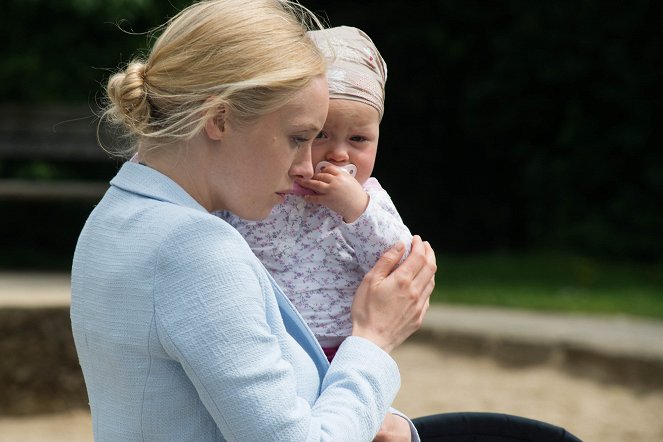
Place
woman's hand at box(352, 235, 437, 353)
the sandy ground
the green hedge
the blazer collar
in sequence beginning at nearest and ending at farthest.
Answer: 1. the blazer collar
2. woman's hand at box(352, 235, 437, 353)
3. the sandy ground
4. the green hedge

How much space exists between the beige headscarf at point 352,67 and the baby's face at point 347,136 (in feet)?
0.06

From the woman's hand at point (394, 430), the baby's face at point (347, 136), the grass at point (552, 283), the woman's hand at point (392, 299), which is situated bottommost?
the grass at point (552, 283)

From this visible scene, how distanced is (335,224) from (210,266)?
564 millimetres

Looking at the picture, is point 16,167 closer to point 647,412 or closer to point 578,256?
point 578,256

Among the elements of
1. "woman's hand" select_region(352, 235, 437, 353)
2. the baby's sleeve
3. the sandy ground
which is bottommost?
the sandy ground

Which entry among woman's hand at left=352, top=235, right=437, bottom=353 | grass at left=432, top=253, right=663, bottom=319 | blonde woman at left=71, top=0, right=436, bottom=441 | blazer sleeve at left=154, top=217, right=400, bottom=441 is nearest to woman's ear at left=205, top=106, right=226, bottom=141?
blonde woman at left=71, top=0, right=436, bottom=441

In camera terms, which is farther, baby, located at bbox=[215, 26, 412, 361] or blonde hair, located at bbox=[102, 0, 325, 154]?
baby, located at bbox=[215, 26, 412, 361]

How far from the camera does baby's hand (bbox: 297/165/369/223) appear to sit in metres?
1.75

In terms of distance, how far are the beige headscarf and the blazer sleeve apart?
0.54 meters

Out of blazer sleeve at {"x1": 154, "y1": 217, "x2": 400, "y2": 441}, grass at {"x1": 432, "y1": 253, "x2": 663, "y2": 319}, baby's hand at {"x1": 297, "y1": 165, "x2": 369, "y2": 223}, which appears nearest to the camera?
blazer sleeve at {"x1": 154, "y1": 217, "x2": 400, "y2": 441}

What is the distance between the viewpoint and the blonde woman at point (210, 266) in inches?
51.9

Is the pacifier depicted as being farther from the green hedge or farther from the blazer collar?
the green hedge

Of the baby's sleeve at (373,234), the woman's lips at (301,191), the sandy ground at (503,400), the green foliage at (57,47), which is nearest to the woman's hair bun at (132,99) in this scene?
the woman's lips at (301,191)

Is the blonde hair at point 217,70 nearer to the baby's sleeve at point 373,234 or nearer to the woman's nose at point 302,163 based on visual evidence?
the woman's nose at point 302,163
